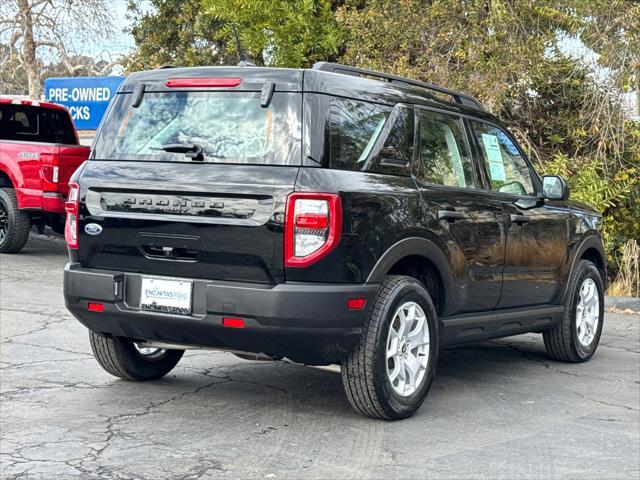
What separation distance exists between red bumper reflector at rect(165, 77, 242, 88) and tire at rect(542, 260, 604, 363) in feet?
11.3

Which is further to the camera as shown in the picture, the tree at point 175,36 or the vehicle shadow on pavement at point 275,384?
the tree at point 175,36

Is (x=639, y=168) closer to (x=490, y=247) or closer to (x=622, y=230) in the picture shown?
(x=622, y=230)

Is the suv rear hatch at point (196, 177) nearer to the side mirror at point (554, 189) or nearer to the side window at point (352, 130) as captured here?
the side window at point (352, 130)

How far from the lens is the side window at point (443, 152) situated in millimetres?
6312

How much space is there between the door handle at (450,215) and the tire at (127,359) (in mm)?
2041

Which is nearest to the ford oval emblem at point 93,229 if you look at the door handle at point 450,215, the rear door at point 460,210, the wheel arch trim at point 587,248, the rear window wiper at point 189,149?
the rear window wiper at point 189,149

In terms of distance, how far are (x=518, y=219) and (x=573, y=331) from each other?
1336 mm

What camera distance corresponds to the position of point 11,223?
1423cm

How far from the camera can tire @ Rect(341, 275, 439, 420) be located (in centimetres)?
560

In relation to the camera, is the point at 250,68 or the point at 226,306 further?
the point at 250,68

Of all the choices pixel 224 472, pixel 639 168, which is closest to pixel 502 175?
pixel 224 472

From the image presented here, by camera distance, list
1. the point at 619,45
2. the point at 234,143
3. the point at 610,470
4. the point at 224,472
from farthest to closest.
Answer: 1. the point at 619,45
2. the point at 234,143
3. the point at 610,470
4. the point at 224,472

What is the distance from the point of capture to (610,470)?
508cm

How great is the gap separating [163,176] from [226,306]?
2.71ft
